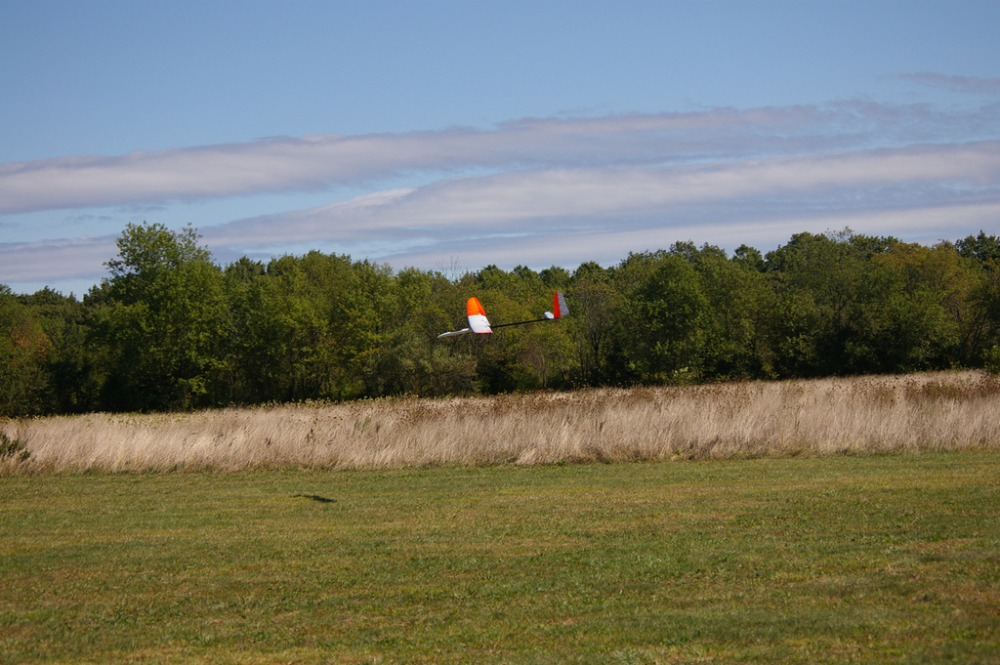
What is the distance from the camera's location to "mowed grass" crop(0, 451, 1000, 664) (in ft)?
19.0

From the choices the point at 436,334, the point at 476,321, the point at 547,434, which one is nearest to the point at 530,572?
the point at 547,434

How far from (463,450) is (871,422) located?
744 centimetres

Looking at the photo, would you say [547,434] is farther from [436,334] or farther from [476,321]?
[436,334]

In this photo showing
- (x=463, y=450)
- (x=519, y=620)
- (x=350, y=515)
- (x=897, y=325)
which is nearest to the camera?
(x=519, y=620)

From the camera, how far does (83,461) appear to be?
16938 millimetres

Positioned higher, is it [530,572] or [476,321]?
[476,321]

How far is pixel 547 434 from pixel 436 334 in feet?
132

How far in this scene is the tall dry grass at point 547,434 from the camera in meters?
15.7

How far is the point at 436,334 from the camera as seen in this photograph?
2235 inches

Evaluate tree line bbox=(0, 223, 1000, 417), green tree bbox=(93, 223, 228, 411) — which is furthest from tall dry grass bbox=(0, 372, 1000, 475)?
green tree bbox=(93, 223, 228, 411)

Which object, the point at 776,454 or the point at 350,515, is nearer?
the point at 350,515

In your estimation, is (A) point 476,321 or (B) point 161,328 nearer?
(A) point 476,321

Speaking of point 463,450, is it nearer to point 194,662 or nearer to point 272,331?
point 194,662

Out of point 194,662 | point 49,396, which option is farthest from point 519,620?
point 49,396
